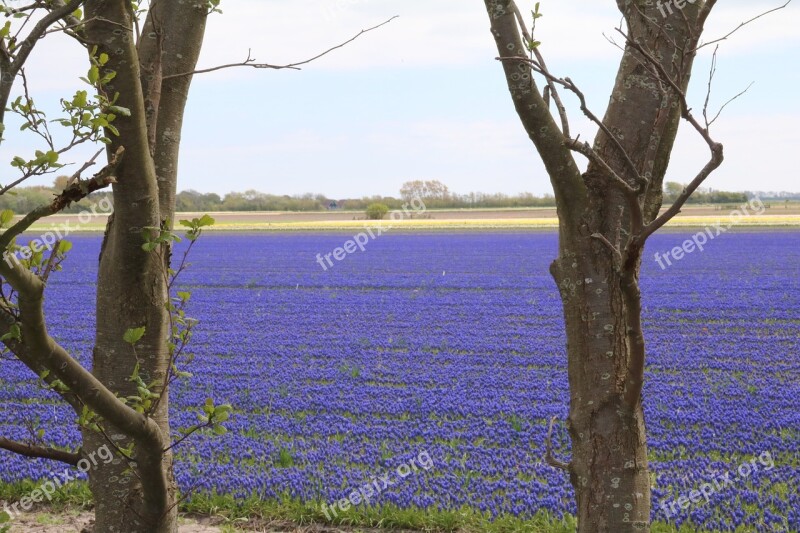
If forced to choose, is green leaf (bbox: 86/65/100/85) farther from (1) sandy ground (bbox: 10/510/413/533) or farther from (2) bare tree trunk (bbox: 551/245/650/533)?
(1) sandy ground (bbox: 10/510/413/533)

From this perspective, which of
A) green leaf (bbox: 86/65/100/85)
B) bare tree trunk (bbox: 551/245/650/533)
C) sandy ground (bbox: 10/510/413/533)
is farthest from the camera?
sandy ground (bbox: 10/510/413/533)

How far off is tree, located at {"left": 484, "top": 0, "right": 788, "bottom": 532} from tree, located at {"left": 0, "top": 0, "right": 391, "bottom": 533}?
845 mm

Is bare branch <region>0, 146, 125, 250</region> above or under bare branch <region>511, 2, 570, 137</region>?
under

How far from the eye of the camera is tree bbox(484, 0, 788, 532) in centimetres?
241

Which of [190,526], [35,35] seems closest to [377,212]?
[190,526]

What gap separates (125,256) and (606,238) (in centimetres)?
148

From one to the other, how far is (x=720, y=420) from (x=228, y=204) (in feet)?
259

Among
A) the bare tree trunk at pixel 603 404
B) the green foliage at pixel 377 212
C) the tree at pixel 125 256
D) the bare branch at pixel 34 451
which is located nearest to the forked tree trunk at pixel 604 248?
the bare tree trunk at pixel 603 404

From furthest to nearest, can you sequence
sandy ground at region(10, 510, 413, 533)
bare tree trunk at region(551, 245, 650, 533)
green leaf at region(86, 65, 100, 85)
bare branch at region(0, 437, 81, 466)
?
sandy ground at region(10, 510, 413, 533) < bare tree trunk at region(551, 245, 650, 533) < bare branch at region(0, 437, 81, 466) < green leaf at region(86, 65, 100, 85)

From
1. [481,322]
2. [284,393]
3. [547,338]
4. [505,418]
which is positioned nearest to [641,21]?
[505,418]

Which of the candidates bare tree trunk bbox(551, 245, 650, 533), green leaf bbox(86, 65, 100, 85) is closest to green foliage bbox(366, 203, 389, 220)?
bare tree trunk bbox(551, 245, 650, 533)

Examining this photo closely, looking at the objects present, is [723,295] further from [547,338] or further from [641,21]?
[641,21]

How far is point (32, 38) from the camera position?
1.66 meters

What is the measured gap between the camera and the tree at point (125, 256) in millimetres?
1792
